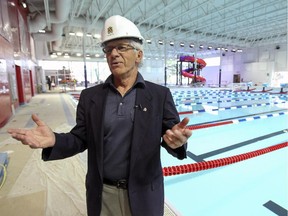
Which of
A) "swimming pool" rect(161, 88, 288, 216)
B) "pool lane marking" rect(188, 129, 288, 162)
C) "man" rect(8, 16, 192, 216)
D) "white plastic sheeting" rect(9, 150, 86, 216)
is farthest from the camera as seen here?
"pool lane marking" rect(188, 129, 288, 162)

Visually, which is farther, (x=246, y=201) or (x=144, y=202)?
(x=246, y=201)

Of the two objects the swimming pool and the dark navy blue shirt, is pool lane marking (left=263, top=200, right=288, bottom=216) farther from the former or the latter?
the dark navy blue shirt

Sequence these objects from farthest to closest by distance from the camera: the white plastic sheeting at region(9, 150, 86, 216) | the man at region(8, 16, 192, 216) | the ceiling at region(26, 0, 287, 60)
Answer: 1. the ceiling at region(26, 0, 287, 60)
2. the white plastic sheeting at region(9, 150, 86, 216)
3. the man at region(8, 16, 192, 216)

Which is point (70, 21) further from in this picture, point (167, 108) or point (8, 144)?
point (167, 108)

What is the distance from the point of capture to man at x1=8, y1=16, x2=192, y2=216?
982mm

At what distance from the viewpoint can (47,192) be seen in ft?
6.70

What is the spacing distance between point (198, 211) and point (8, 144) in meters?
3.42

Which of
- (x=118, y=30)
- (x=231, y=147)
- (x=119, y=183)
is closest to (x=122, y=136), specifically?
(x=119, y=183)

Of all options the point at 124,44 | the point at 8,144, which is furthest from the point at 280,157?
the point at 8,144

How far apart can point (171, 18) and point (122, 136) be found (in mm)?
12468

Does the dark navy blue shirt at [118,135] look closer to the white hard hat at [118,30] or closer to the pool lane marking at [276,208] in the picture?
the white hard hat at [118,30]

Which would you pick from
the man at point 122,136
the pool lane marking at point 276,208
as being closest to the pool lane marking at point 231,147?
the pool lane marking at point 276,208

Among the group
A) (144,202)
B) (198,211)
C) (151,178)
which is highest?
(151,178)

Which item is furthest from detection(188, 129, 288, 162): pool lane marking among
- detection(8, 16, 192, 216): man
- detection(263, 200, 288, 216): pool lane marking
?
detection(8, 16, 192, 216): man
